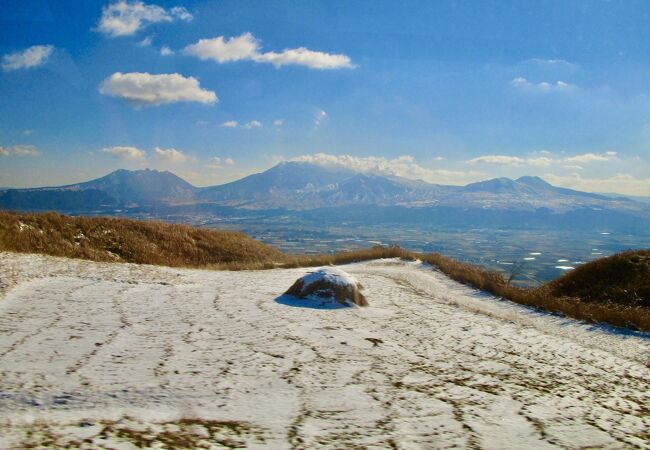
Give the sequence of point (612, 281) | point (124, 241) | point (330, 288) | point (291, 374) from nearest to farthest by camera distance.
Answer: point (291, 374), point (330, 288), point (612, 281), point (124, 241)

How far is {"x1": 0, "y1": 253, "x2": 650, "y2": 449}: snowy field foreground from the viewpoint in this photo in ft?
18.1

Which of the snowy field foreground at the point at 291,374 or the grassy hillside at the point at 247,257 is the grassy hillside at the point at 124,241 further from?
the snowy field foreground at the point at 291,374

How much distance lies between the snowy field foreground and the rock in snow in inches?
25.6

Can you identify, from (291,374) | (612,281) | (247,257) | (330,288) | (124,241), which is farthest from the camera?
(247,257)

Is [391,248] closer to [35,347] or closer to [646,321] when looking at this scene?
[646,321]

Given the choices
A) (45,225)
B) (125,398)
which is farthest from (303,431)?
(45,225)

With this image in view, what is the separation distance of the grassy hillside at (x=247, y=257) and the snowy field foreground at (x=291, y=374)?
3.23 meters

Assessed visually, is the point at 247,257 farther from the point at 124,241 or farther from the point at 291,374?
the point at 291,374

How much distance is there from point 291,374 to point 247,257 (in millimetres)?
21308

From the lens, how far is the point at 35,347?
314 inches

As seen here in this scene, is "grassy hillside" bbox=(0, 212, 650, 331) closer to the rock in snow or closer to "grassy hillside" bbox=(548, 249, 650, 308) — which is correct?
"grassy hillside" bbox=(548, 249, 650, 308)

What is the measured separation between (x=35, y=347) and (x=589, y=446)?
31.5 ft

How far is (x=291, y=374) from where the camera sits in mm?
7605

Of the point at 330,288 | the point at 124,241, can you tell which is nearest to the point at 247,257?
the point at 124,241
